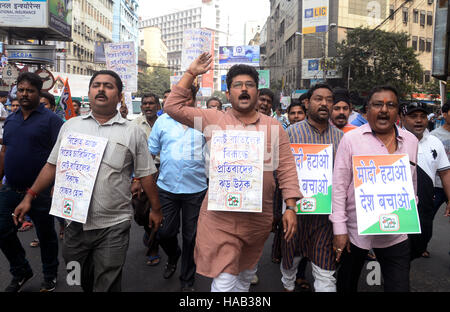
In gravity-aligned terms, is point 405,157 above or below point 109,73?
below

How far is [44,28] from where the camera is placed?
800 inches

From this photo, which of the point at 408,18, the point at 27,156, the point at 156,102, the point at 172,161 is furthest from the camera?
the point at 408,18

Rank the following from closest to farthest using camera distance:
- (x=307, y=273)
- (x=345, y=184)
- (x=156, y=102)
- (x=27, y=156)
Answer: (x=345, y=184) → (x=27, y=156) → (x=307, y=273) → (x=156, y=102)

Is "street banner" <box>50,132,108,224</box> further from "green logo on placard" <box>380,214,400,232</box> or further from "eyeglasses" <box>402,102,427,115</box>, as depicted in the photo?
"eyeglasses" <box>402,102,427,115</box>

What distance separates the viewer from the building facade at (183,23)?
6220 inches

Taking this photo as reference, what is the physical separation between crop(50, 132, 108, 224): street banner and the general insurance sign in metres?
35.9

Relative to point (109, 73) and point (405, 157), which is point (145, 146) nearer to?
point (109, 73)

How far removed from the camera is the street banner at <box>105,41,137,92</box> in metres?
8.70

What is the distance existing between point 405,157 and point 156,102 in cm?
389

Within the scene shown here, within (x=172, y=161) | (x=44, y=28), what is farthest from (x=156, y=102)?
(x=44, y=28)

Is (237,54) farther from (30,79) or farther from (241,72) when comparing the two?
(241,72)

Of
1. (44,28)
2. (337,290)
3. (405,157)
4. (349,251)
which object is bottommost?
(337,290)

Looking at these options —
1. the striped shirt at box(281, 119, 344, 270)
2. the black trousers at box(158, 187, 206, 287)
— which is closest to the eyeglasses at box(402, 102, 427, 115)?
the striped shirt at box(281, 119, 344, 270)

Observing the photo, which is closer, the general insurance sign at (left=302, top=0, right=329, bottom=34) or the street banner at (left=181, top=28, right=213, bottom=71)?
the street banner at (left=181, top=28, right=213, bottom=71)
